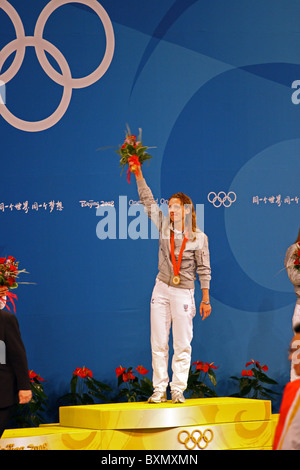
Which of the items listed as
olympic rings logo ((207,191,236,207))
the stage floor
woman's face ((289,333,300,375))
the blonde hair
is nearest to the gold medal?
the blonde hair

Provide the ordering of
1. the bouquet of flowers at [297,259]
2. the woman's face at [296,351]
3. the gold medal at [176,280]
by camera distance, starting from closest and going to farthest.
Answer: the woman's face at [296,351]
the gold medal at [176,280]
the bouquet of flowers at [297,259]

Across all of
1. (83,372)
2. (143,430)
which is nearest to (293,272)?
(143,430)

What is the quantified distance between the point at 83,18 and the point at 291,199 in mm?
2767

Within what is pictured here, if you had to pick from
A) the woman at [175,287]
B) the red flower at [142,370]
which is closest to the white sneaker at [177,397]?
the woman at [175,287]

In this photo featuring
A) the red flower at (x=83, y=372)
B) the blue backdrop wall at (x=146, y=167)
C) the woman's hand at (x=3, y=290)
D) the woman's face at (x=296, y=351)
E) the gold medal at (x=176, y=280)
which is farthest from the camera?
the blue backdrop wall at (x=146, y=167)

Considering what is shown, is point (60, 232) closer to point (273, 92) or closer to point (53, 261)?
point (53, 261)

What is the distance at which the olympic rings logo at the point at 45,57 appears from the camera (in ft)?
22.5

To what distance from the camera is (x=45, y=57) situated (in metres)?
6.95

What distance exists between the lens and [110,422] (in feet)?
18.5

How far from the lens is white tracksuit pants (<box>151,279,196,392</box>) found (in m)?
6.09

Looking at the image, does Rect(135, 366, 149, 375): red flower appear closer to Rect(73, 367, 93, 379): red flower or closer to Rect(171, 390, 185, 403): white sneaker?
Rect(73, 367, 93, 379): red flower

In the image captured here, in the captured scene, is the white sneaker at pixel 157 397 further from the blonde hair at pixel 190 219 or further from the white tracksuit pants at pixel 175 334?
the blonde hair at pixel 190 219

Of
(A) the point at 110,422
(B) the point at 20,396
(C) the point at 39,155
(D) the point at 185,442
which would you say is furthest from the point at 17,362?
(C) the point at 39,155

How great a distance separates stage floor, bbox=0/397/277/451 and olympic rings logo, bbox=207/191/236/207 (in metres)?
2.12
